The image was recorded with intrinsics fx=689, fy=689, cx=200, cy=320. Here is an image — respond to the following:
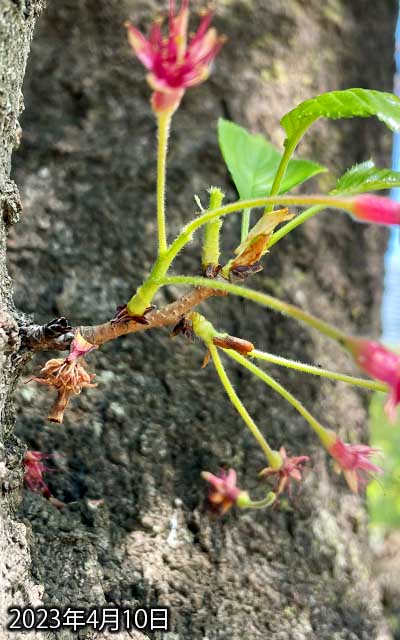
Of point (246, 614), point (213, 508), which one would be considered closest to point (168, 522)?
point (213, 508)

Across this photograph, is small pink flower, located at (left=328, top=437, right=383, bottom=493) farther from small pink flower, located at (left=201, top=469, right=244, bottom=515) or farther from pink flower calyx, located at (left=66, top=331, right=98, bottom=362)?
pink flower calyx, located at (left=66, top=331, right=98, bottom=362)

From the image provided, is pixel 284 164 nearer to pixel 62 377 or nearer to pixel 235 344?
pixel 235 344

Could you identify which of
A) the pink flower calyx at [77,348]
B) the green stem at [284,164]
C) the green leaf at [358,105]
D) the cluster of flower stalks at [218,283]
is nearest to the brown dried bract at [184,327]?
the cluster of flower stalks at [218,283]

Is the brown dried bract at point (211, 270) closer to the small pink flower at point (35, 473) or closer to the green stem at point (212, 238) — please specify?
the green stem at point (212, 238)

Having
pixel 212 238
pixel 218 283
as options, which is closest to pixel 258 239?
pixel 212 238

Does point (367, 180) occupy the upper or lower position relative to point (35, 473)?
upper

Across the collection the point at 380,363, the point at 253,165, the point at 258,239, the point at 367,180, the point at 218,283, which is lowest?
the point at 380,363

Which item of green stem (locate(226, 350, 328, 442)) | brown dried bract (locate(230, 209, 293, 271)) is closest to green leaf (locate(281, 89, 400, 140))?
brown dried bract (locate(230, 209, 293, 271))

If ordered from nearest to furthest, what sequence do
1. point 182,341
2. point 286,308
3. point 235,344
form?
point 286,308 → point 235,344 → point 182,341
